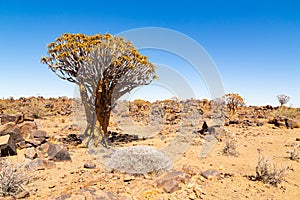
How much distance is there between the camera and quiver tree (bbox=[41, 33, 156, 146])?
8281 millimetres

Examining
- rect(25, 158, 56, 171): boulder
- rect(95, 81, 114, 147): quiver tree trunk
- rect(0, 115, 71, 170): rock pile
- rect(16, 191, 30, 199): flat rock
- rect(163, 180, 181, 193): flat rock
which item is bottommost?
rect(16, 191, 30, 199): flat rock

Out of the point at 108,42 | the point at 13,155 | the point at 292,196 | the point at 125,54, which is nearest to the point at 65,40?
the point at 108,42

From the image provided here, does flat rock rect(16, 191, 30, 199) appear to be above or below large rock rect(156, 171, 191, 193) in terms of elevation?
below

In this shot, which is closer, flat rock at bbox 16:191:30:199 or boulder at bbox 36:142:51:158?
flat rock at bbox 16:191:30:199

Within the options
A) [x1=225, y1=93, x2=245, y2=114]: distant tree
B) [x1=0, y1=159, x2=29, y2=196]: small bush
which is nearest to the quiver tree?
[x1=0, y1=159, x2=29, y2=196]: small bush

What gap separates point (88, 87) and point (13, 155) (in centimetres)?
359

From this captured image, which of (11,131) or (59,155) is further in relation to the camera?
(11,131)

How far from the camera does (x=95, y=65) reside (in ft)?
27.9

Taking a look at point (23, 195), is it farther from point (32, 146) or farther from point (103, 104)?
point (103, 104)

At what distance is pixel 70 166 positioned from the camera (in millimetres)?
5414

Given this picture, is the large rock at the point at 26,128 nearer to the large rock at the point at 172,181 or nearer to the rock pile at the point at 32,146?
the rock pile at the point at 32,146

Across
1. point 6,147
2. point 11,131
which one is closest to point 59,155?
point 6,147

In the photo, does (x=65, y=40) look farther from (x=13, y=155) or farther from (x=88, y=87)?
(x=13, y=155)

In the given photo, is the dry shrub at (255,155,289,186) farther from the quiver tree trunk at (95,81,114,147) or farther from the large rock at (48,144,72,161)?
the quiver tree trunk at (95,81,114,147)
